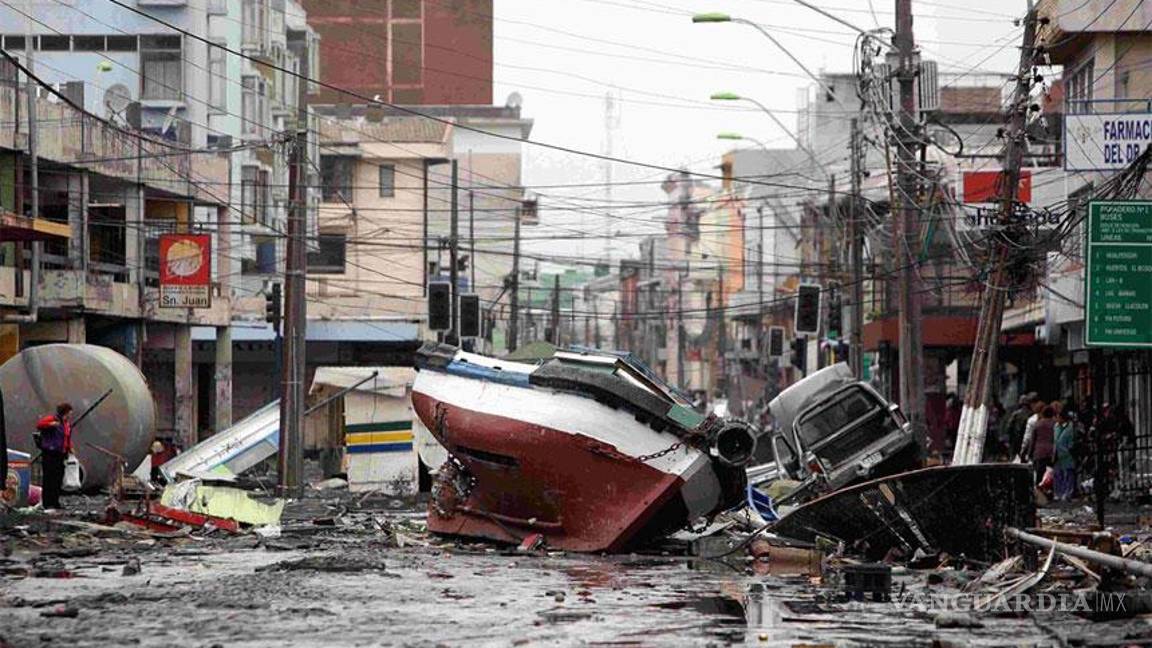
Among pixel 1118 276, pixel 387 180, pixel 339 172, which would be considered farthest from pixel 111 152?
pixel 387 180

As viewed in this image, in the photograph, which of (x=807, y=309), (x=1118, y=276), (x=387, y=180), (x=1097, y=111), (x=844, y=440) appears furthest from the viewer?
(x=387, y=180)

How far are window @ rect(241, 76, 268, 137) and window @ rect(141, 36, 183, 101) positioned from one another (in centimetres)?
407

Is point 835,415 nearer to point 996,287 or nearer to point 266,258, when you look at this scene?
point 996,287

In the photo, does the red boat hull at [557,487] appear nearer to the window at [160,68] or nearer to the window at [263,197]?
the window at [160,68]

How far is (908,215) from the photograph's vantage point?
3225cm

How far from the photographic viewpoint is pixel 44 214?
4547 centimetres

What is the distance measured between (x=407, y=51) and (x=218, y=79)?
50.3 meters

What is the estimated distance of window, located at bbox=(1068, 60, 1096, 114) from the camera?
37.6m

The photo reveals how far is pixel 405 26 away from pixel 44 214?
6876cm

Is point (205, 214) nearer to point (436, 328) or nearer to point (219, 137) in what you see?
point (219, 137)

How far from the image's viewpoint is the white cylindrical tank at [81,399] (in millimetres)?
35125

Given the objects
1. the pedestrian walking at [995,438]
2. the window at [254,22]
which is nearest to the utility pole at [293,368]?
the pedestrian walking at [995,438]

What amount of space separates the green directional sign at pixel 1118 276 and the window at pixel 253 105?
47070 millimetres

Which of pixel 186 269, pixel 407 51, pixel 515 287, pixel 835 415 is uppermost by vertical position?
pixel 407 51
